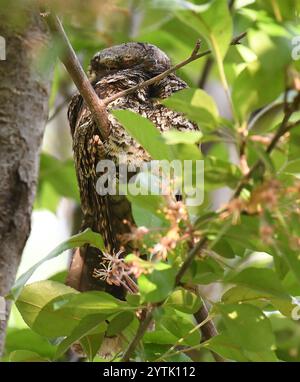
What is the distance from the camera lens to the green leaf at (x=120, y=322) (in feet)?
4.90

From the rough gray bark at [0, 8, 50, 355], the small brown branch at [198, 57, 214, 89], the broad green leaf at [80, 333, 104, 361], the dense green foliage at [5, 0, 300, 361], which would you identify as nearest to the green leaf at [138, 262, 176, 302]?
the dense green foliage at [5, 0, 300, 361]

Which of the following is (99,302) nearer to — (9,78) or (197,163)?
(197,163)

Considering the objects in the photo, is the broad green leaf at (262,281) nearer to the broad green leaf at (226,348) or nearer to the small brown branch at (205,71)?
the broad green leaf at (226,348)

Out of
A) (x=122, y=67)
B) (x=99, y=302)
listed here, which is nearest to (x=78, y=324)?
(x=99, y=302)

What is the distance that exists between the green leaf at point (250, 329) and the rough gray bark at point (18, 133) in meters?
1.00

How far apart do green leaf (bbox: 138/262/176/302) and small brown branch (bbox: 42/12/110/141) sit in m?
0.54

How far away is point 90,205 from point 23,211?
0.81 ft

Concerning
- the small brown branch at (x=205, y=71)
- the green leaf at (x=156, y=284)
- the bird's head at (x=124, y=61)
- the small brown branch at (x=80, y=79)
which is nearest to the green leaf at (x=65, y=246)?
the green leaf at (x=156, y=284)

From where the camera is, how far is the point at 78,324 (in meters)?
1.48

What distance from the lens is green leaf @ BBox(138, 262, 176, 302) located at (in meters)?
1.17

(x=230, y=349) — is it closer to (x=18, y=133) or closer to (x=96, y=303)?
(x=96, y=303)

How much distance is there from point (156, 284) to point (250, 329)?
202 mm

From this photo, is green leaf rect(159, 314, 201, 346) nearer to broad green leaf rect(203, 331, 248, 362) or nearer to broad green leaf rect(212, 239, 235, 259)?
broad green leaf rect(203, 331, 248, 362)

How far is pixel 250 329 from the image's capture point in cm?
128
